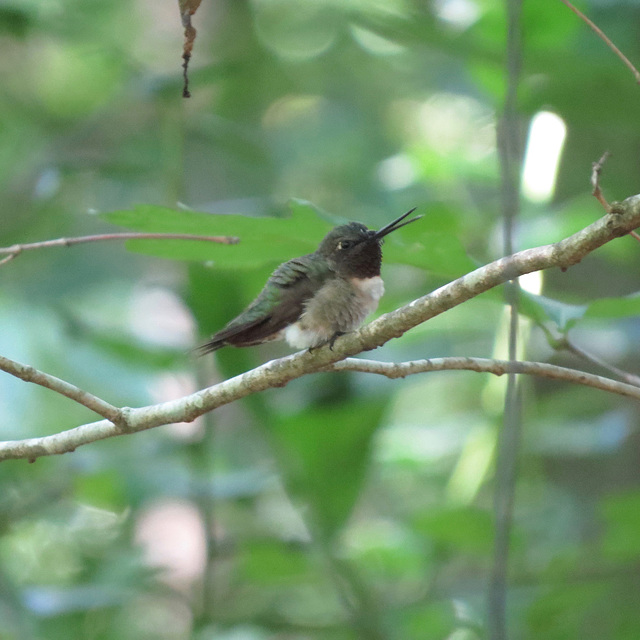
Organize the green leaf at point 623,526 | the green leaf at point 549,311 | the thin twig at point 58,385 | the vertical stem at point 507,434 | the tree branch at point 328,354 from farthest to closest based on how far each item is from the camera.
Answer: the green leaf at point 623,526 < the green leaf at point 549,311 < the thin twig at point 58,385 < the tree branch at point 328,354 < the vertical stem at point 507,434

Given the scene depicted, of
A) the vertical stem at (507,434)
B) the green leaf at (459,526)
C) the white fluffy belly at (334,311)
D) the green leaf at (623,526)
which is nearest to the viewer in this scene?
the vertical stem at (507,434)

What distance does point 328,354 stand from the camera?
225cm

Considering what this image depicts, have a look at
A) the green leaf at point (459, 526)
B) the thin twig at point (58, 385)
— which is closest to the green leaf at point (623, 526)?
the green leaf at point (459, 526)

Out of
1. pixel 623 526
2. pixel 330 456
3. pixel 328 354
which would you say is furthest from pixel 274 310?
pixel 623 526

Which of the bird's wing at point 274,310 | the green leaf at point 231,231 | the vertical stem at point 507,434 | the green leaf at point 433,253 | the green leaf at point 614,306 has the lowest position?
the vertical stem at point 507,434

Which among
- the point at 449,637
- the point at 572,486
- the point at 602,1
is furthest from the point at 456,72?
the point at 449,637

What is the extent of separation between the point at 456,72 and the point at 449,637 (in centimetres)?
501

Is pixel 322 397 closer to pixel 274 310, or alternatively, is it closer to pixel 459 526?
pixel 459 526

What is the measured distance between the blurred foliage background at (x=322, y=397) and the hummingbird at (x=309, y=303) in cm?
17

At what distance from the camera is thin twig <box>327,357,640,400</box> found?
6.60ft

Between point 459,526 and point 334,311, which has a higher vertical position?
point 334,311

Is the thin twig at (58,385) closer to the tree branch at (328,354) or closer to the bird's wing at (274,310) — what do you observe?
the tree branch at (328,354)

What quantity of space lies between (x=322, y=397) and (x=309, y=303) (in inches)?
45.1

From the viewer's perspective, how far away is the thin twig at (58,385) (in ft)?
6.52
